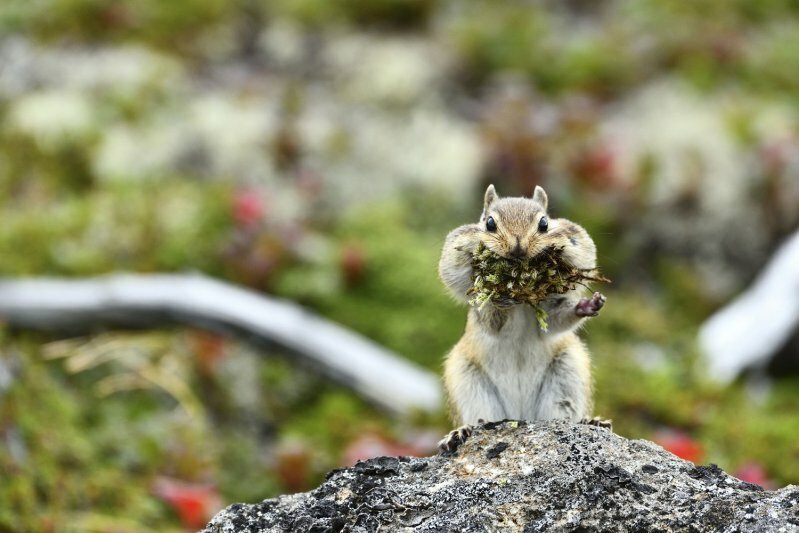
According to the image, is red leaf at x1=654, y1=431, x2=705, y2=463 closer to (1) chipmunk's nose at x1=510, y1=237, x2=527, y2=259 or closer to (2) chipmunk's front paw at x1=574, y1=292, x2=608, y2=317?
(2) chipmunk's front paw at x1=574, y1=292, x2=608, y2=317

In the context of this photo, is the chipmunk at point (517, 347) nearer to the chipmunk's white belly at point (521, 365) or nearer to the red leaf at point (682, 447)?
the chipmunk's white belly at point (521, 365)

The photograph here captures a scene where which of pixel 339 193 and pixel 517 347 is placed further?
pixel 339 193

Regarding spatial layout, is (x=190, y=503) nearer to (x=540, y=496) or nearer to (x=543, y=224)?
(x=543, y=224)

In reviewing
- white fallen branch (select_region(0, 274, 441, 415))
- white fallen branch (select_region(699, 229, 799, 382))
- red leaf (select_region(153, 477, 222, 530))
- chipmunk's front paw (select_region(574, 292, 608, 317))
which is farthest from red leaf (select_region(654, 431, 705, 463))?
red leaf (select_region(153, 477, 222, 530))

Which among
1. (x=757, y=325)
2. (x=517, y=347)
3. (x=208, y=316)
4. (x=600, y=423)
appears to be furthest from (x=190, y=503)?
(x=757, y=325)

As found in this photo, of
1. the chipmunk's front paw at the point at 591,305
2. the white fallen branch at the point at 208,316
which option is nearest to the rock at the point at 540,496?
the chipmunk's front paw at the point at 591,305
